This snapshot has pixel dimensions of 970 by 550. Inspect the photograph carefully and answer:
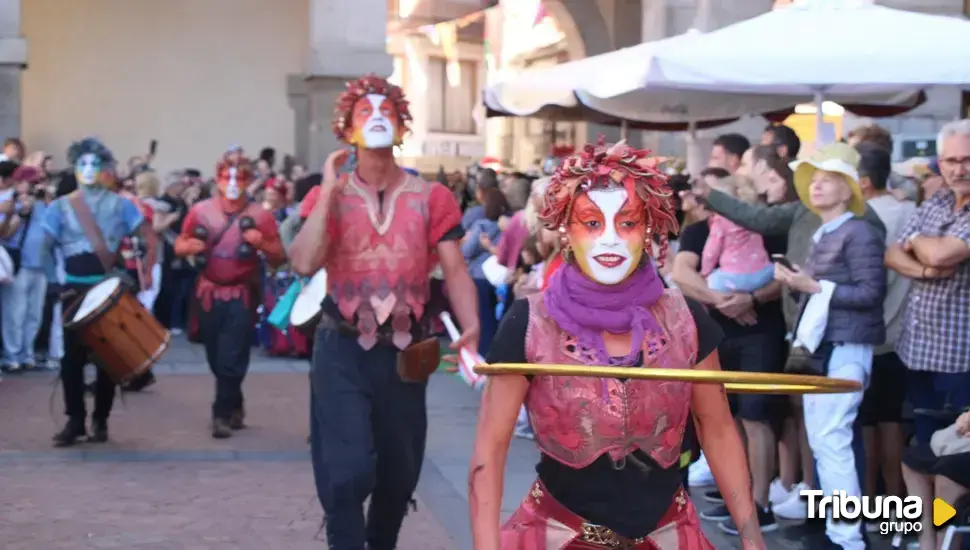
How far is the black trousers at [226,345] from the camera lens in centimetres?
1034

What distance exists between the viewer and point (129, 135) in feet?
68.2

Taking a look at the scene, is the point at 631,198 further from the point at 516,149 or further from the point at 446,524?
the point at 516,149

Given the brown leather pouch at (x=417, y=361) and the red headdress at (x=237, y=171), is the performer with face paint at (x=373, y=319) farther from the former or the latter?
A: the red headdress at (x=237, y=171)

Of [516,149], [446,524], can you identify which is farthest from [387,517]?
[516,149]

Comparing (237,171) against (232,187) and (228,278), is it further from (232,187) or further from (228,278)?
(228,278)

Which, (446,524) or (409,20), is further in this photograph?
(409,20)

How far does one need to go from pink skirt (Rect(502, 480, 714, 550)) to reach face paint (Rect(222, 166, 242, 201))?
715 cm

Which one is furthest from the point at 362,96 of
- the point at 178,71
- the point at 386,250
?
the point at 178,71

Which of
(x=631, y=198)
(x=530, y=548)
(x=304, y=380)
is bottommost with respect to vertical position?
(x=304, y=380)

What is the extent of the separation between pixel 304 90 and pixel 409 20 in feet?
45.5

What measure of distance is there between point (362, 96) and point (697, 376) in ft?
11.2

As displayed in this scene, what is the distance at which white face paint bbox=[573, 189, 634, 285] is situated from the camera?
3791 mm

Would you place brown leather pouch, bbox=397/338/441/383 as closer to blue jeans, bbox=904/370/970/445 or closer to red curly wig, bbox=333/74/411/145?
red curly wig, bbox=333/74/411/145

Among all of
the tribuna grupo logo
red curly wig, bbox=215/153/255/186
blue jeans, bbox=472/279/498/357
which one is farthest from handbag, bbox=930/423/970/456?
blue jeans, bbox=472/279/498/357
